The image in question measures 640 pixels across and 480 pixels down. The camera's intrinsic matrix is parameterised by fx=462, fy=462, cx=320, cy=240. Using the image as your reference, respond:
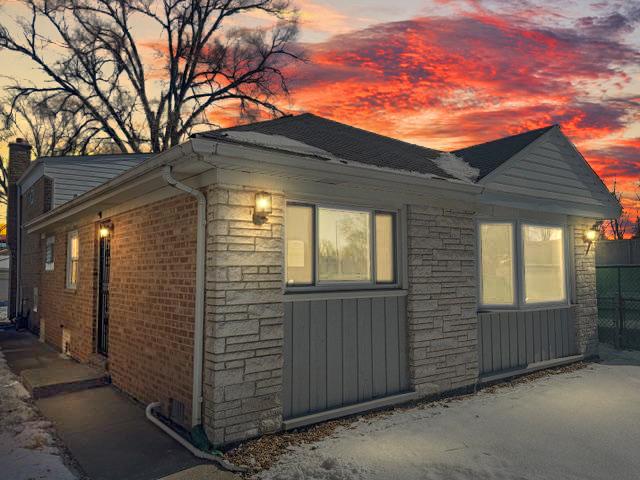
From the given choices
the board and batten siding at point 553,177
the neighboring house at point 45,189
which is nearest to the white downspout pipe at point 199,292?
the board and batten siding at point 553,177

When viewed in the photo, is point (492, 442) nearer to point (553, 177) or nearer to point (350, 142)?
point (350, 142)

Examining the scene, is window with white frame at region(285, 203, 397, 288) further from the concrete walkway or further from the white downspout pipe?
the concrete walkway

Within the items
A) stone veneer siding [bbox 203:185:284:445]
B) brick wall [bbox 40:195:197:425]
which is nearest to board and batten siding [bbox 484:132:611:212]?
stone veneer siding [bbox 203:185:284:445]

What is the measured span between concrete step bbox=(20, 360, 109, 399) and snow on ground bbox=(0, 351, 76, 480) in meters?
0.21

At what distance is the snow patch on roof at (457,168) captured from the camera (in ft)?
22.9

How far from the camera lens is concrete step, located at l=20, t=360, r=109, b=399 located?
6.39 meters

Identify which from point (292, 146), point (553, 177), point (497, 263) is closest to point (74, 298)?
point (292, 146)

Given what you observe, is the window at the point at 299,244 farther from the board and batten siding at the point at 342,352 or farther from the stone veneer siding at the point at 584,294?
the stone veneer siding at the point at 584,294

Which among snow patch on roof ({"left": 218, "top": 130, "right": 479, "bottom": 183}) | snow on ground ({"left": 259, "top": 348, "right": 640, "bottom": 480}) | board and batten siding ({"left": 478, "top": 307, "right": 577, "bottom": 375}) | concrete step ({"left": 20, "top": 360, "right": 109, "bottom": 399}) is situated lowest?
snow on ground ({"left": 259, "top": 348, "right": 640, "bottom": 480})

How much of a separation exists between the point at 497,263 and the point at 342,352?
3320 mm

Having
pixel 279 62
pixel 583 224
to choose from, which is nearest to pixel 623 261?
pixel 583 224

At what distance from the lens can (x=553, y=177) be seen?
8195mm

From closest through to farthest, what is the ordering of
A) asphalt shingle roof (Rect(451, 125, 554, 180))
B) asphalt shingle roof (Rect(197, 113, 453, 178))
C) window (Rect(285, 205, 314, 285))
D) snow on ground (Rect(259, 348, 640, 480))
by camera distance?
snow on ground (Rect(259, 348, 640, 480)) → window (Rect(285, 205, 314, 285)) → asphalt shingle roof (Rect(197, 113, 453, 178)) → asphalt shingle roof (Rect(451, 125, 554, 180))

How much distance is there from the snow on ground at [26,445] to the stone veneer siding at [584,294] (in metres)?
8.28
